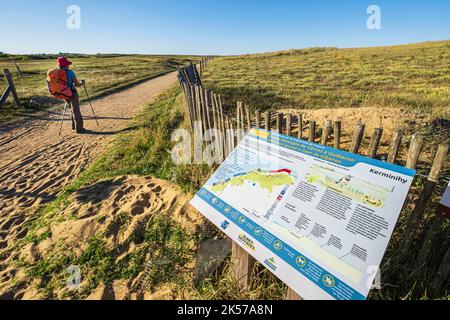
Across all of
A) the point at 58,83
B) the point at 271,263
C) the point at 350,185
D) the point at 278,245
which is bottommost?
the point at 271,263

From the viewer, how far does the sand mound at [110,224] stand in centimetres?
269

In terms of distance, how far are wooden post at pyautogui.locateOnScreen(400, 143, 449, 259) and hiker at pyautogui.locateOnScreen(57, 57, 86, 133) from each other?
7578 millimetres

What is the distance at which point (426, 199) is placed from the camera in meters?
2.01

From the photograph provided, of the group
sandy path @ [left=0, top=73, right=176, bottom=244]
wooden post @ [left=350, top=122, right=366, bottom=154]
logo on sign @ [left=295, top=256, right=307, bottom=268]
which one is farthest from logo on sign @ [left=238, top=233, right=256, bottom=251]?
sandy path @ [left=0, top=73, right=176, bottom=244]

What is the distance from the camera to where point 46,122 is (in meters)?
8.72

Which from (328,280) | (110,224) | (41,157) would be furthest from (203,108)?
(41,157)

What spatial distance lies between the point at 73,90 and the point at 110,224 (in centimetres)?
518

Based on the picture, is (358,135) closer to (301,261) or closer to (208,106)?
(301,261)

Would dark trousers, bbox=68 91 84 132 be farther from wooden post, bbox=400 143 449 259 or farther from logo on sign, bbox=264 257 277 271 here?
wooden post, bbox=400 143 449 259

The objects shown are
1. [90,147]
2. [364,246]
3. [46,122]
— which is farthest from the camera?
[46,122]

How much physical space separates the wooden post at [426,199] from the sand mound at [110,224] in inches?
85.2
